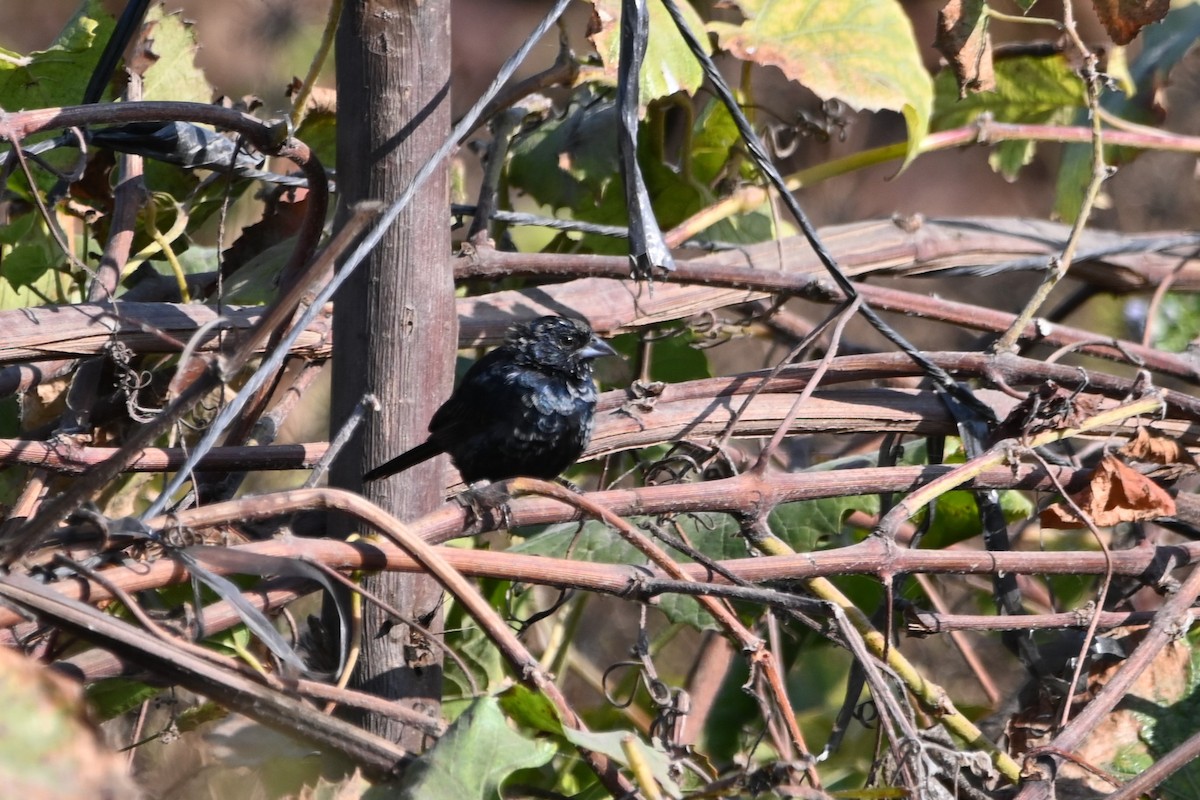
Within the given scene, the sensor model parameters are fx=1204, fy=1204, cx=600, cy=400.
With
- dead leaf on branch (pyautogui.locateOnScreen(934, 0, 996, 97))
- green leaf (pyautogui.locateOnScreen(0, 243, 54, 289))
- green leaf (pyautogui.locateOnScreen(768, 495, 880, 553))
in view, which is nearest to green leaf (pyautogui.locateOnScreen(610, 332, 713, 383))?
green leaf (pyautogui.locateOnScreen(768, 495, 880, 553))

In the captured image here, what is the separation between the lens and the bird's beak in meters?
2.99

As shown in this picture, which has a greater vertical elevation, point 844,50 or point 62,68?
point 844,50

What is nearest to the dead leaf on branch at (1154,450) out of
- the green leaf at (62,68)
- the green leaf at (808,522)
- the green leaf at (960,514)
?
the green leaf at (960,514)

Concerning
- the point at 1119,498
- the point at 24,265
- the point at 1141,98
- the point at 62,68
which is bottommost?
the point at 1119,498

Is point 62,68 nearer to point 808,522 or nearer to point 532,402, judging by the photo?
point 532,402

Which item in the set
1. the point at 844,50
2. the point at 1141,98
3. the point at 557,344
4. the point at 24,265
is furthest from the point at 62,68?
the point at 1141,98

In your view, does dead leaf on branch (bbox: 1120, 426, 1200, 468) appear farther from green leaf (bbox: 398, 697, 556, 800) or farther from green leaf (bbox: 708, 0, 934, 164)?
green leaf (bbox: 398, 697, 556, 800)

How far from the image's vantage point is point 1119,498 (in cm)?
235

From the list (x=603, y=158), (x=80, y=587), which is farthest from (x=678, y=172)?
(x=80, y=587)

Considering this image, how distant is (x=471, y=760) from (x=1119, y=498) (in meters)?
1.45

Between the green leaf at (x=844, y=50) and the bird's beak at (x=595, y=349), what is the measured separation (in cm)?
77

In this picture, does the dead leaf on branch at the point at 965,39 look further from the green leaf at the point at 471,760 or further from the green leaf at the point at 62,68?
the green leaf at the point at 62,68

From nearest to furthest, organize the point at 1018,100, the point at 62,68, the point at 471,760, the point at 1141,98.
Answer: the point at 471,760 < the point at 62,68 < the point at 1018,100 < the point at 1141,98

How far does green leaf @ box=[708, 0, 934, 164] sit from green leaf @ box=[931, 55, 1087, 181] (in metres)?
0.92
